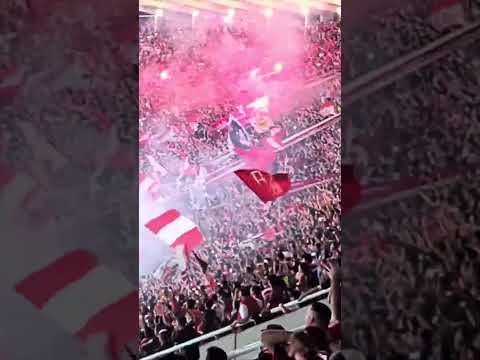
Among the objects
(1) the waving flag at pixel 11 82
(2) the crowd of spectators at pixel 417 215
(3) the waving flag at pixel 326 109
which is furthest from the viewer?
(3) the waving flag at pixel 326 109

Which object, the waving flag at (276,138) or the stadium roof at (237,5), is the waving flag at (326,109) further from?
the stadium roof at (237,5)

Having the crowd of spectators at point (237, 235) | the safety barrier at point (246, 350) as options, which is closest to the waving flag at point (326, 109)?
the crowd of spectators at point (237, 235)

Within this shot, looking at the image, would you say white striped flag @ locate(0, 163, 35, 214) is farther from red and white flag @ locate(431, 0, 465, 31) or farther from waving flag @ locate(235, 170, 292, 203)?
waving flag @ locate(235, 170, 292, 203)

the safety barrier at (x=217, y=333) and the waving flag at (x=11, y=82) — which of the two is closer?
the waving flag at (x=11, y=82)

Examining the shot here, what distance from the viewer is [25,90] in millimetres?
2061

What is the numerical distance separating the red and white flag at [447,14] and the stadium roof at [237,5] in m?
3.22

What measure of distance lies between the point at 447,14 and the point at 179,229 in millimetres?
3573

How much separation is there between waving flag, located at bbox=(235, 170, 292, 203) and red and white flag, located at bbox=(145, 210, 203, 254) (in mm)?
480

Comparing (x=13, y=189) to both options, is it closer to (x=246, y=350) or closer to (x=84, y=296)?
(x=84, y=296)

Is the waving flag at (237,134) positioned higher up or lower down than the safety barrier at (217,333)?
higher up

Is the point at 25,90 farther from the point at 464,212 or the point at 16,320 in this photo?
the point at 464,212

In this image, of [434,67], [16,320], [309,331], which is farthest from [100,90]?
[309,331]

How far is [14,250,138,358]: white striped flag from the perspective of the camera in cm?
209

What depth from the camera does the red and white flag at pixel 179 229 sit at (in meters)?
4.82
